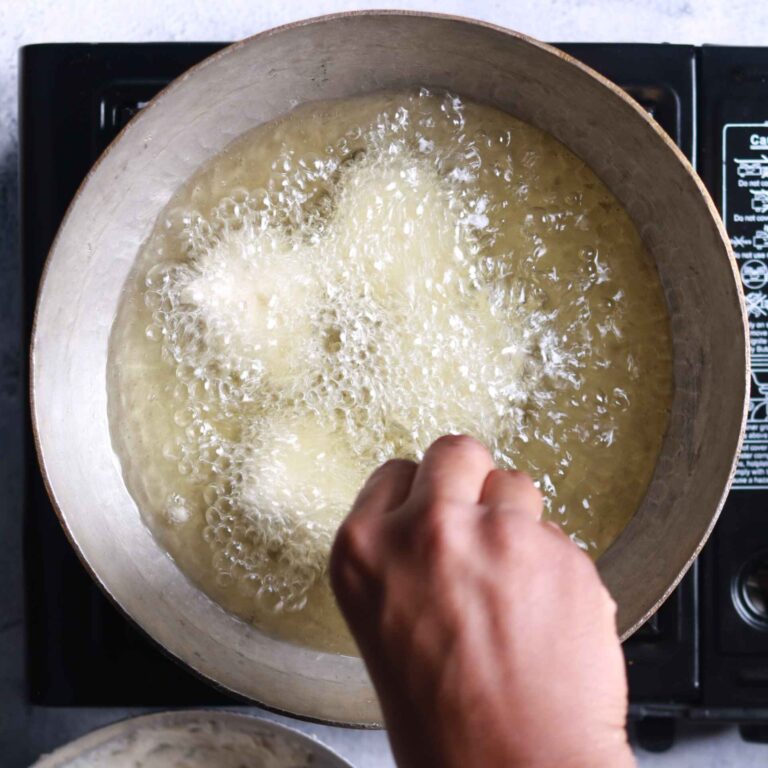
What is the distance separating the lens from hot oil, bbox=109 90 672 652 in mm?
655

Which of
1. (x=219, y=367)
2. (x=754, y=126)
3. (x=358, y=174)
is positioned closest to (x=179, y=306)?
(x=219, y=367)

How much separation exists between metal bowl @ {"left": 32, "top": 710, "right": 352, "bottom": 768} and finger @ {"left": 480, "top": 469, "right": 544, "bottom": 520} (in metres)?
0.32

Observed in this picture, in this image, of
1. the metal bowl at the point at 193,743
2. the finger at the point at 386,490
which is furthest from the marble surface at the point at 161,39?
the finger at the point at 386,490

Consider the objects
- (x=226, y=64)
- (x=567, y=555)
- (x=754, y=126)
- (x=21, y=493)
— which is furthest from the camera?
(x=21, y=493)

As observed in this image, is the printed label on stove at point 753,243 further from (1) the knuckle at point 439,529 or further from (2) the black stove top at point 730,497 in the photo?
(1) the knuckle at point 439,529

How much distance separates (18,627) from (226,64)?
1.74 feet

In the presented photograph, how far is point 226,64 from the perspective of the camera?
1.89 feet

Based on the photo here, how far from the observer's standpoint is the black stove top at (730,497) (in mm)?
675

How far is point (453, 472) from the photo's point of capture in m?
0.45

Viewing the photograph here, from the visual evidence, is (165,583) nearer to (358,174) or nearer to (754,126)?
(358,174)

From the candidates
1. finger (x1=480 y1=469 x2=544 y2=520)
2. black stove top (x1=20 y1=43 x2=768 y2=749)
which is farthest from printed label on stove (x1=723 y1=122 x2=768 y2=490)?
finger (x1=480 y1=469 x2=544 y2=520)

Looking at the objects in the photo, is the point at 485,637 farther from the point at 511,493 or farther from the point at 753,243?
the point at 753,243

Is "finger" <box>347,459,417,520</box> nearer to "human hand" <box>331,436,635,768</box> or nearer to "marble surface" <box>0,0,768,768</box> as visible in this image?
"human hand" <box>331,436,635,768</box>

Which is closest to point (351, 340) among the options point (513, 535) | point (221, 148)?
point (221, 148)
